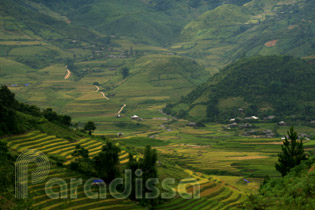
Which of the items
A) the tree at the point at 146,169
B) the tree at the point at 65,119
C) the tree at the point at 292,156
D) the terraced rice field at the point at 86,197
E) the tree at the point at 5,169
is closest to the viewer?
the tree at the point at 5,169

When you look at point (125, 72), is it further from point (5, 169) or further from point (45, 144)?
point (5, 169)

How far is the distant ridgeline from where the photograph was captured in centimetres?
11525

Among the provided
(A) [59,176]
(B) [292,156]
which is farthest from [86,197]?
(B) [292,156]

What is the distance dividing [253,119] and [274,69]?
26233 mm

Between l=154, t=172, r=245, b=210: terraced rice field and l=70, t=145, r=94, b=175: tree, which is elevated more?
l=70, t=145, r=94, b=175: tree

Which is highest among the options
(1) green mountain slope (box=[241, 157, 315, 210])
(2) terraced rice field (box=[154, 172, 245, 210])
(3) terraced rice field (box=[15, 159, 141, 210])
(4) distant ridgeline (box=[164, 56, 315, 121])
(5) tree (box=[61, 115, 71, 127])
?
(4) distant ridgeline (box=[164, 56, 315, 121])

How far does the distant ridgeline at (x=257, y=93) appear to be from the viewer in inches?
4537

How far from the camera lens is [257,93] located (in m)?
123

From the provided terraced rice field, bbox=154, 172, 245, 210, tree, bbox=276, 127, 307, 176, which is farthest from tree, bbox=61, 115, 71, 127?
tree, bbox=276, 127, 307, 176

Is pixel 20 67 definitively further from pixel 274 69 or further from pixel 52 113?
pixel 52 113

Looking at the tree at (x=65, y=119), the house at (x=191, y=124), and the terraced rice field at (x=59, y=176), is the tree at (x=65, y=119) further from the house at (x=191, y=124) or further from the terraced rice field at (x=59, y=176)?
the house at (x=191, y=124)

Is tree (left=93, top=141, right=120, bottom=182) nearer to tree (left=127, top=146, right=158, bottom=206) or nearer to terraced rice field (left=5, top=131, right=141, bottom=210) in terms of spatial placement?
tree (left=127, top=146, right=158, bottom=206)

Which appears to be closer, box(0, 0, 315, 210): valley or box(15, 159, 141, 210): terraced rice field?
box(15, 159, 141, 210): terraced rice field

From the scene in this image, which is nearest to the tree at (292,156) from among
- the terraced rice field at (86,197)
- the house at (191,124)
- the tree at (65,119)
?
the terraced rice field at (86,197)
